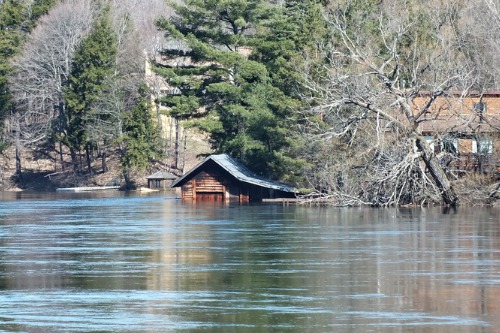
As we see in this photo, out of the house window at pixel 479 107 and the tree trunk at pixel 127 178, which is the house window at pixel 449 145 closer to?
the house window at pixel 479 107

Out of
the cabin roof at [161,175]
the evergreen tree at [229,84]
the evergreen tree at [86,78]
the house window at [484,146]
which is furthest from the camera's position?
the evergreen tree at [86,78]

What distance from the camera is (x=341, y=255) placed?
87.5 feet

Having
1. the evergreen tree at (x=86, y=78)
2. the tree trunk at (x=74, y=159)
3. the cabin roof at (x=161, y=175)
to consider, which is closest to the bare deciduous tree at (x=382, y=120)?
the cabin roof at (x=161, y=175)

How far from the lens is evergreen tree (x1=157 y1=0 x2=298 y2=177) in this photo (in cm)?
5959

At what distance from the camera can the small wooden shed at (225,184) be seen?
56.3 m

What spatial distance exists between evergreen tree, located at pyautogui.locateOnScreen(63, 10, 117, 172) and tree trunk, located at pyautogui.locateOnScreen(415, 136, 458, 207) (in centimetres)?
4265

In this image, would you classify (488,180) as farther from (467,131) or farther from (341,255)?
(341,255)

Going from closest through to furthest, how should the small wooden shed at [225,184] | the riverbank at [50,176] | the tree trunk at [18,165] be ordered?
1. the small wooden shed at [225,184]
2. the riverbank at [50,176]
3. the tree trunk at [18,165]

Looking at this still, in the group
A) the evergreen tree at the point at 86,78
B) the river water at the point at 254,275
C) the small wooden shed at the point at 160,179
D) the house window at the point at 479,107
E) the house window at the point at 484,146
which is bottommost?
the river water at the point at 254,275

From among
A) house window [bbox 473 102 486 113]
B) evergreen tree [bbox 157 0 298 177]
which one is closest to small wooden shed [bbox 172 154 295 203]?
evergreen tree [bbox 157 0 298 177]

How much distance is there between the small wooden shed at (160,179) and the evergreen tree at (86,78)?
676 centimetres

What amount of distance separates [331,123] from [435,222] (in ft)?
51.8

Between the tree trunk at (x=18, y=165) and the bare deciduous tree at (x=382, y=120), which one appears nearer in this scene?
the bare deciduous tree at (x=382, y=120)

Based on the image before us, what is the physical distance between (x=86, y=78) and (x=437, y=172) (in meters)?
44.4
